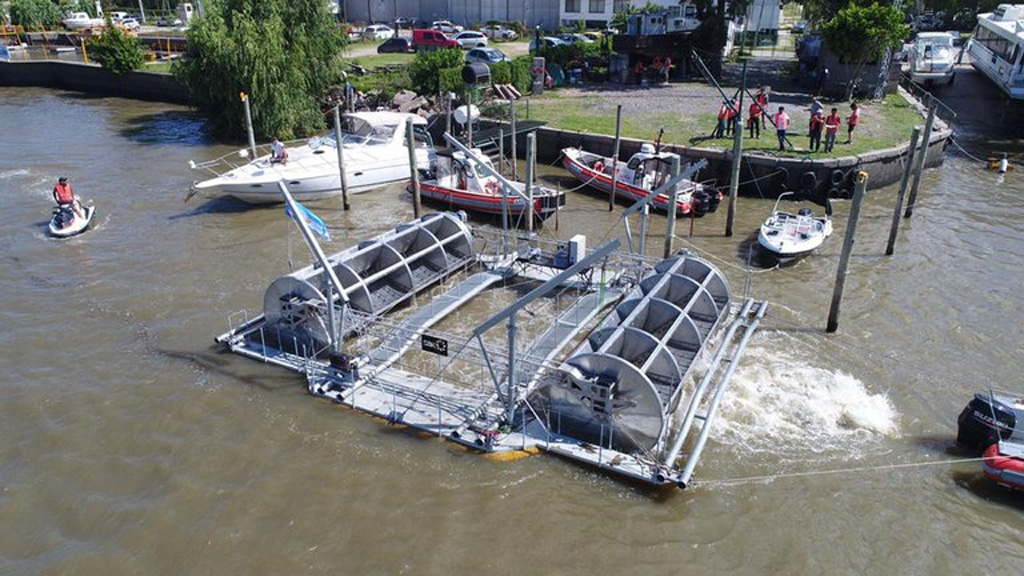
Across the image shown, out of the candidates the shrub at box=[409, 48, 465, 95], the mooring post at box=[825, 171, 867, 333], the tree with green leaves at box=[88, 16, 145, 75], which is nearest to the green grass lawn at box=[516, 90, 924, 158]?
the shrub at box=[409, 48, 465, 95]

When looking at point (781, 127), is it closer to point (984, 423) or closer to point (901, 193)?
point (901, 193)

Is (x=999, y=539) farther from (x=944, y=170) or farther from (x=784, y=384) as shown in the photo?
(x=944, y=170)

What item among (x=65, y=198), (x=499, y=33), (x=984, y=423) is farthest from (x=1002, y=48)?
(x=65, y=198)

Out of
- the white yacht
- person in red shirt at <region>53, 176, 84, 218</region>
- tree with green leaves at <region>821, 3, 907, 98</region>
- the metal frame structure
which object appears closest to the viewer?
the metal frame structure

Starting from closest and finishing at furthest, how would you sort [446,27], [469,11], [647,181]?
[647,181]
[446,27]
[469,11]

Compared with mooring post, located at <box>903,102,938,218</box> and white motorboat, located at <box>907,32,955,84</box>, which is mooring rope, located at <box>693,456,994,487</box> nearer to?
mooring post, located at <box>903,102,938,218</box>

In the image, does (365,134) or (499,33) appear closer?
(365,134)
